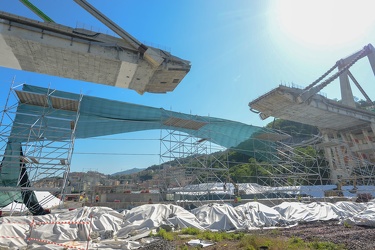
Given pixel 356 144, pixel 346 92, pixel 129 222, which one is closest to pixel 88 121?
pixel 129 222

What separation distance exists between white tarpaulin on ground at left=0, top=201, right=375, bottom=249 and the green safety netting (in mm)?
4947

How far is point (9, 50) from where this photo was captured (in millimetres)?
14773

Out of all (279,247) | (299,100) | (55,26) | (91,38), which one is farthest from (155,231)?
(299,100)

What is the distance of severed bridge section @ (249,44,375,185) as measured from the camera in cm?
2619

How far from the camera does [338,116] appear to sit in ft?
101

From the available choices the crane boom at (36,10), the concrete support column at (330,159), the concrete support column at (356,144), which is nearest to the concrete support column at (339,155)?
the concrete support column at (330,159)

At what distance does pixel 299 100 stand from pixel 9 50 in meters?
25.2

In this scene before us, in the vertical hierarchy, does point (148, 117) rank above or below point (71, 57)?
below

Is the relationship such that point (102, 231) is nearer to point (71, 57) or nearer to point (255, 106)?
point (71, 57)

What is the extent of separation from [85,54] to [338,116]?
30415 mm

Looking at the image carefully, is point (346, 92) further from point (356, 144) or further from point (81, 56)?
point (81, 56)

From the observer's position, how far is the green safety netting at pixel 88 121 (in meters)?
13.5

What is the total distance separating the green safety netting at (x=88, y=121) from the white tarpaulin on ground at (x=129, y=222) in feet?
16.2

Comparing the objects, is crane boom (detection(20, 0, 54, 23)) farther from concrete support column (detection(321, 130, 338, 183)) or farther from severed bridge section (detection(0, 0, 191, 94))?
concrete support column (detection(321, 130, 338, 183))
